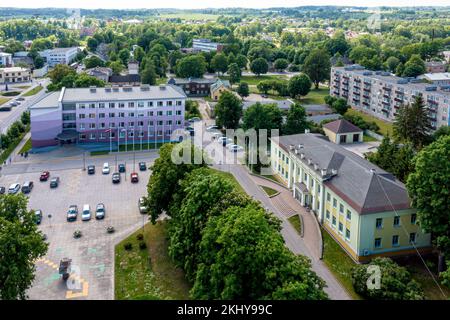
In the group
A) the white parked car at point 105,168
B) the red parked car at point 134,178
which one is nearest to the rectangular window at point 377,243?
the red parked car at point 134,178

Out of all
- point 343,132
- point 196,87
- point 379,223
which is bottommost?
point 379,223

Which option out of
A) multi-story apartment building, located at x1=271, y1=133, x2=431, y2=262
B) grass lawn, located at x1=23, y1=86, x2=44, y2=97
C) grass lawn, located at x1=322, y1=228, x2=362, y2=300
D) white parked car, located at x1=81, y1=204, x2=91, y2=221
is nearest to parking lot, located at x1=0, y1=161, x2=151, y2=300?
white parked car, located at x1=81, y1=204, x2=91, y2=221

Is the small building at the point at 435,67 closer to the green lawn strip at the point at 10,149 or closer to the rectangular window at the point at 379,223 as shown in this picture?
the rectangular window at the point at 379,223

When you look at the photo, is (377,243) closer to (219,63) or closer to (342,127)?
(342,127)

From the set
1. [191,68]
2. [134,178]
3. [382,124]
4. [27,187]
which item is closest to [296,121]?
[382,124]

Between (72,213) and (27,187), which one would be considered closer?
(72,213)
